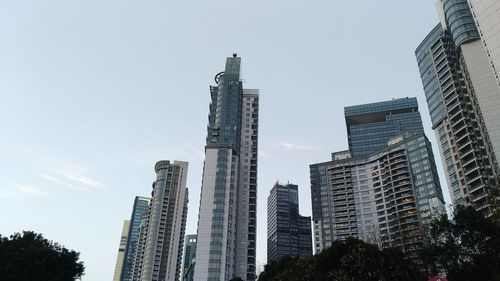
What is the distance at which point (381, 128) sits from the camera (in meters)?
197

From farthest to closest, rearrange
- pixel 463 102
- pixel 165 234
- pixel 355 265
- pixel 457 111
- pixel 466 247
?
1. pixel 165 234
2. pixel 457 111
3. pixel 463 102
4. pixel 466 247
5. pixel 355 265

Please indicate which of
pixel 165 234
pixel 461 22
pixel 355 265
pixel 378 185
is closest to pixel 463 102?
pixel 461 22

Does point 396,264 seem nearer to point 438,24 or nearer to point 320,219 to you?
point 438,24

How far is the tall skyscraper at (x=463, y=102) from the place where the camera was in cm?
10300

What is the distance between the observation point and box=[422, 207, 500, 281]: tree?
3819 cm

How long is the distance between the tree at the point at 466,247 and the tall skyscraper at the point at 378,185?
90398 millimetres

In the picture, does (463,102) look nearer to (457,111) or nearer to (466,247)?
(457,111)

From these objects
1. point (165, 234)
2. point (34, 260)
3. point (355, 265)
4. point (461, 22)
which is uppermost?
point (461, 22)

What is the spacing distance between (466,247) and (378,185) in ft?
418

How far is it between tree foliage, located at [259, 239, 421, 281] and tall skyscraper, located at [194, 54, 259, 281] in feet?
196

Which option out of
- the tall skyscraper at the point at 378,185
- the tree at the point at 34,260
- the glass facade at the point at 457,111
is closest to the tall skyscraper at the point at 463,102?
the glass facade at the point at 457,111

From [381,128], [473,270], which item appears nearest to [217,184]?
[473,270]

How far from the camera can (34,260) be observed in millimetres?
53438

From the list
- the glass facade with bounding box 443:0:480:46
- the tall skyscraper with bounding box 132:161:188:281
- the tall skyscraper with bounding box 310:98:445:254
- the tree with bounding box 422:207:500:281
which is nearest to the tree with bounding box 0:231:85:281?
the tree with bounding box 422:207:500:281
